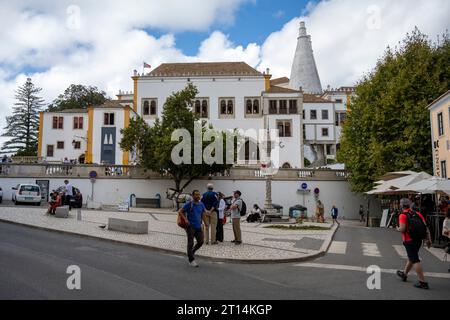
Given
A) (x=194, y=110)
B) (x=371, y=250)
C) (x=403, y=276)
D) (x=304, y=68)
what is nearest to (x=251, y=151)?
(x=194, y=110)

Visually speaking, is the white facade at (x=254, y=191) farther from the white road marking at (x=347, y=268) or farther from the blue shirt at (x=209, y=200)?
the white road marking at (x=347, y=268)

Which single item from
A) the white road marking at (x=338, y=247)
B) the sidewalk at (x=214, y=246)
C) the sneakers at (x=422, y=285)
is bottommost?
the white road marking at (x=338, y=247)

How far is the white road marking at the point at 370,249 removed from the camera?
13.8 metres

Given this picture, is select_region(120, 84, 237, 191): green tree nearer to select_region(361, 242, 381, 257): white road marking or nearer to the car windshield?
the car windshield

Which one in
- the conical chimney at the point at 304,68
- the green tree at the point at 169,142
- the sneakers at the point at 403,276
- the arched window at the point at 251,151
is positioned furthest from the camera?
the conical chimney at the point at 304,68

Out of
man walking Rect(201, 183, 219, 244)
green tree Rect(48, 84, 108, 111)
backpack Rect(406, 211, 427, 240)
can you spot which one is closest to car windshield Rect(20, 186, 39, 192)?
man walking Rect(201, 183, 219, 244)

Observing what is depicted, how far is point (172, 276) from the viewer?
9.02 m

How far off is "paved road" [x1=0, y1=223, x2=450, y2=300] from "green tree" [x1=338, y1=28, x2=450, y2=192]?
16.1 meters

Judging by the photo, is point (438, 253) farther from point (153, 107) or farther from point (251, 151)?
point (153, 107)

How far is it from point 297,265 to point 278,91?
157ft

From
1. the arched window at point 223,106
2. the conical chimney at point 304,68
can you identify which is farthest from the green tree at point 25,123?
the conical chimney at point 304,68

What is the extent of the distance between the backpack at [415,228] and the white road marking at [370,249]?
4.80m

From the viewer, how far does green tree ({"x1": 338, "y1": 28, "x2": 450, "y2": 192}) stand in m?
27.9
